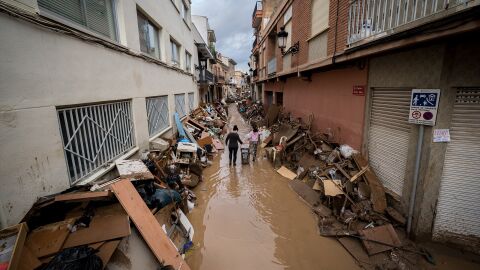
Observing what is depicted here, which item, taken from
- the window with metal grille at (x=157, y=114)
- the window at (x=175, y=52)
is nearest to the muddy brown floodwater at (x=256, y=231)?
the window with metal grille at (x=157, y=114)

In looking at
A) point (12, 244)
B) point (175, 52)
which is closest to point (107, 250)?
point (12, 244)

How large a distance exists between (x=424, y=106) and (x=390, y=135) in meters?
1.18

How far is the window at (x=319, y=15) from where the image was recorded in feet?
22.9

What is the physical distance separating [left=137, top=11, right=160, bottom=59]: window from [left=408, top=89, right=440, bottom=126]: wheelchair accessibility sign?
743cm

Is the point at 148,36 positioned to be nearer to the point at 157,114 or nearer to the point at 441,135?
the point at 157,114

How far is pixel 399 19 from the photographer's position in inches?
162

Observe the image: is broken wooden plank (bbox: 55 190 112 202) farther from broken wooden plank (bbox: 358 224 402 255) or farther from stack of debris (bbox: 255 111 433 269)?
broken wooden plank (bbox: 358 224 402 255)

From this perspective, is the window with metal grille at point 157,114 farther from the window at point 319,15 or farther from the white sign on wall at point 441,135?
the white sign on wall at point 441,135

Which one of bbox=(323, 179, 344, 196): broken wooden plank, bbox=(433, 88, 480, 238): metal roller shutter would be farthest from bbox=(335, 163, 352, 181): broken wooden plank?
bbox=(433, 88, 480, 238): metal roller shutter

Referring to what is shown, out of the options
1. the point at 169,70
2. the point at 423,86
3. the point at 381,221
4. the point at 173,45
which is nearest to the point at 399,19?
the point at 423,86

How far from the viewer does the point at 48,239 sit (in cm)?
259

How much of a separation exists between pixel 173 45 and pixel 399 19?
1025 cm

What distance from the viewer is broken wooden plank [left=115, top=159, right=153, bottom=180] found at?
4270 mm

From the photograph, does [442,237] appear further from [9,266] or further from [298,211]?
[9,266]
